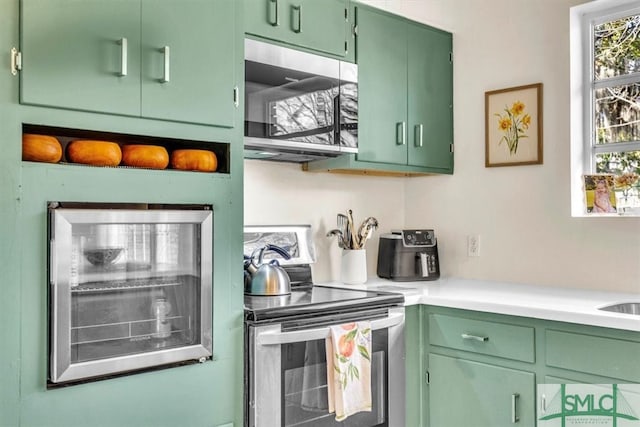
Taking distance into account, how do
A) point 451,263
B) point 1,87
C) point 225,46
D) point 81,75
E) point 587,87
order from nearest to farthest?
1. point 1,87
2. point 81,75
3. point 225,46
4. point 587,87
5. point 451,263

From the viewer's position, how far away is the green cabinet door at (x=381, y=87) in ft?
9.20

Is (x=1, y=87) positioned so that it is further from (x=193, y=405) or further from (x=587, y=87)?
(x=587, y=87)

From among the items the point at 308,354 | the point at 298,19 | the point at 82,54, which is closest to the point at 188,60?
the point at 82,54

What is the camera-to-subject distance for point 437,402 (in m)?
2.59

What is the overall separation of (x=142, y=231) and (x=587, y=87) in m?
2.19

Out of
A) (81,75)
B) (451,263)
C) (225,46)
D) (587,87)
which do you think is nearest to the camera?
(81,75)

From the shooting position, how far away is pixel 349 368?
2.22 metres

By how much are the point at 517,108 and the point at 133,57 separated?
1.97 metres

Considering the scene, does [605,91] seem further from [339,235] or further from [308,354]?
[308,354]

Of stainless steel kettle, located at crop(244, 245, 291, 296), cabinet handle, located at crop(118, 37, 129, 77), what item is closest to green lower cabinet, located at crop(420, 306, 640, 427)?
stainless steel kettle, located at crop(244, 245, 291, 296)

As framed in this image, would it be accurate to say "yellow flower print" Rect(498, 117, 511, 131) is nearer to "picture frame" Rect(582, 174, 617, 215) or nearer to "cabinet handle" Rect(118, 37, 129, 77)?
"picture frame" Rect(582, 174, 617, 215)

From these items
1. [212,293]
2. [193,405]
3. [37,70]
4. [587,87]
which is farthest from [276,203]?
[587,87]

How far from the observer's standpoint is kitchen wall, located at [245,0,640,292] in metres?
2.76

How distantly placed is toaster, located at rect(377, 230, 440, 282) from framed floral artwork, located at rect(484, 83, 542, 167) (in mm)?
537
